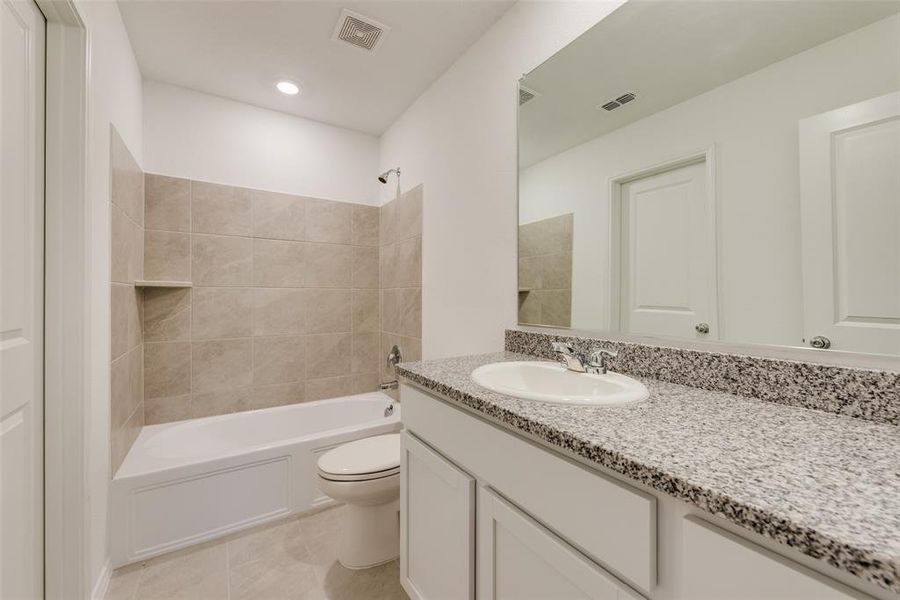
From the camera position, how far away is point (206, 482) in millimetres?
1733

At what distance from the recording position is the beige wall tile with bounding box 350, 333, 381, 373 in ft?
9.10

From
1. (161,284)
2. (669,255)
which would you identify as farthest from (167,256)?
(669,255)

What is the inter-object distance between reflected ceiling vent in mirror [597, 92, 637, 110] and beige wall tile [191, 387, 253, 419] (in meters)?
2.50

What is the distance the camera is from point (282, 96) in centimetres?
231

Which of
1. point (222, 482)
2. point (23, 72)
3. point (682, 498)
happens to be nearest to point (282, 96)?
point (23, 72)

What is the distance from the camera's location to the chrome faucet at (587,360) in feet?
3.60

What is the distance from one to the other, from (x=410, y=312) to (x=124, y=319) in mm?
1449

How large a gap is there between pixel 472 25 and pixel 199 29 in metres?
1.29

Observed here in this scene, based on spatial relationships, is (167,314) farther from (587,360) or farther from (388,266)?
(587,360)

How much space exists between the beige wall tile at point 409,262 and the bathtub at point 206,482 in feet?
2.86

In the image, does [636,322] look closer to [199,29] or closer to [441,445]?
[441,445]

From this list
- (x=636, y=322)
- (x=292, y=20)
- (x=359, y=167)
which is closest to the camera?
(x=636, y=322)

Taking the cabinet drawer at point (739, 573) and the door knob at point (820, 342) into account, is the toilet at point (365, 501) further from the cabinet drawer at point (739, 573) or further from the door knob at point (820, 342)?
the door knob at point (820, 342)

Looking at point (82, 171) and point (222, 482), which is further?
point (222, 482)
